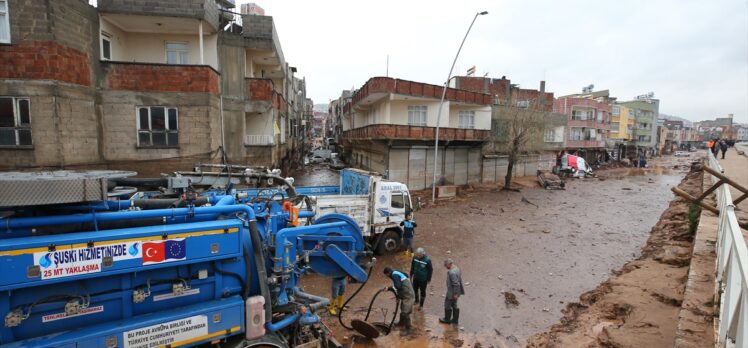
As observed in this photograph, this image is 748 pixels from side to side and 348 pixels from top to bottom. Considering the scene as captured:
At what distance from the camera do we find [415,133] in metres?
25.9

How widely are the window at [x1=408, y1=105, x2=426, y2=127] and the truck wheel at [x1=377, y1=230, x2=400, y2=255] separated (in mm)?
15782

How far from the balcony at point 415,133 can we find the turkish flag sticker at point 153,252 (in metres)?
20.8

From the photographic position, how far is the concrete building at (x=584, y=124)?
48562mm

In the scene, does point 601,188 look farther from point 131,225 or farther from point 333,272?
point 131,225

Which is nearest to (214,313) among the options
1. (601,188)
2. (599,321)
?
(599,321)

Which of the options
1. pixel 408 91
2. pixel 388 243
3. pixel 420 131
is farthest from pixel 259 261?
pixel 408 91

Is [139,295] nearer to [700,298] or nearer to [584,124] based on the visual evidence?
[700,298]

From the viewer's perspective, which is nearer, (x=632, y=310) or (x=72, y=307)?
(x=72, y=307)

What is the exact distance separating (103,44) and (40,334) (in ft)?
44.1

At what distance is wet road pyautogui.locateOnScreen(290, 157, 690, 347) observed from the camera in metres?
8.44

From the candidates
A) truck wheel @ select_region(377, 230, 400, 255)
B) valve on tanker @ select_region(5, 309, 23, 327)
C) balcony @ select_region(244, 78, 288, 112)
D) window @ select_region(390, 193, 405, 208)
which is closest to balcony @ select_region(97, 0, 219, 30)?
balcony @ select_region(244, 78, 288, 112)

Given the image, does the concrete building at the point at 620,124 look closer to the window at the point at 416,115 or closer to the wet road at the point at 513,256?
the wet road at the point at 513,256

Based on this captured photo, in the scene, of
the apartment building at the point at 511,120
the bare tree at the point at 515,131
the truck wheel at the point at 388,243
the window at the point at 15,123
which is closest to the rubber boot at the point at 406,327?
the truck wheel at the point at 388,243

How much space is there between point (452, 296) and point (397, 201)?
5.91 metres
